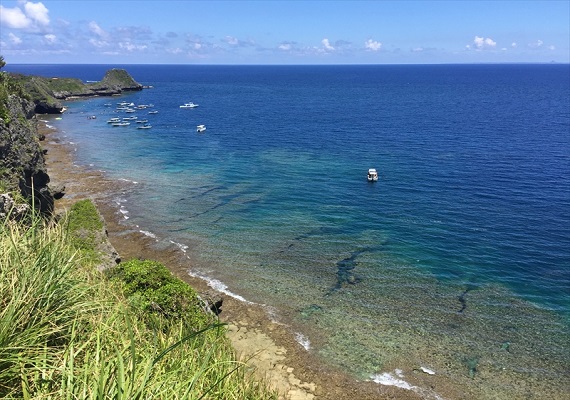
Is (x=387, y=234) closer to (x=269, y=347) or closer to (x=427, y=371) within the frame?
(x=427, y=371)

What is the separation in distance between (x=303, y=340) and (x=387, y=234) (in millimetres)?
21513

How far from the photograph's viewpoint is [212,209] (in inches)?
2206

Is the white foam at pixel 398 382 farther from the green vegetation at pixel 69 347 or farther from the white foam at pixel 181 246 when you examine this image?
the white foam at pixel 181 246

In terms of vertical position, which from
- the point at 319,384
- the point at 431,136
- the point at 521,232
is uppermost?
the point at 431,136

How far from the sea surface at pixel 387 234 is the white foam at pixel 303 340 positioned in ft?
0.26

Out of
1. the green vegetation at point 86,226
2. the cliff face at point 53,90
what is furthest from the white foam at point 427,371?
the cliff face at point 53,90

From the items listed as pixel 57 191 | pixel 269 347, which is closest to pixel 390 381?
pixel 269 347

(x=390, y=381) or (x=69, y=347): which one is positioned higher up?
(x=69, y=347)

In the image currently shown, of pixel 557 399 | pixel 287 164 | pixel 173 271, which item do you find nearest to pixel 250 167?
pixel 287 164

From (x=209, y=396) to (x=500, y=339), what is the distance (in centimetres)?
2869

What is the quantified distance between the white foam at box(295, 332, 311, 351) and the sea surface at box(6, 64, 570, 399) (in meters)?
0.08

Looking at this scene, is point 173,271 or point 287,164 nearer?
point 173,271

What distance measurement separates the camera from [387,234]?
159ft

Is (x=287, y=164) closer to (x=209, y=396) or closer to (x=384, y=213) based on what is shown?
(x=384, y=213)
